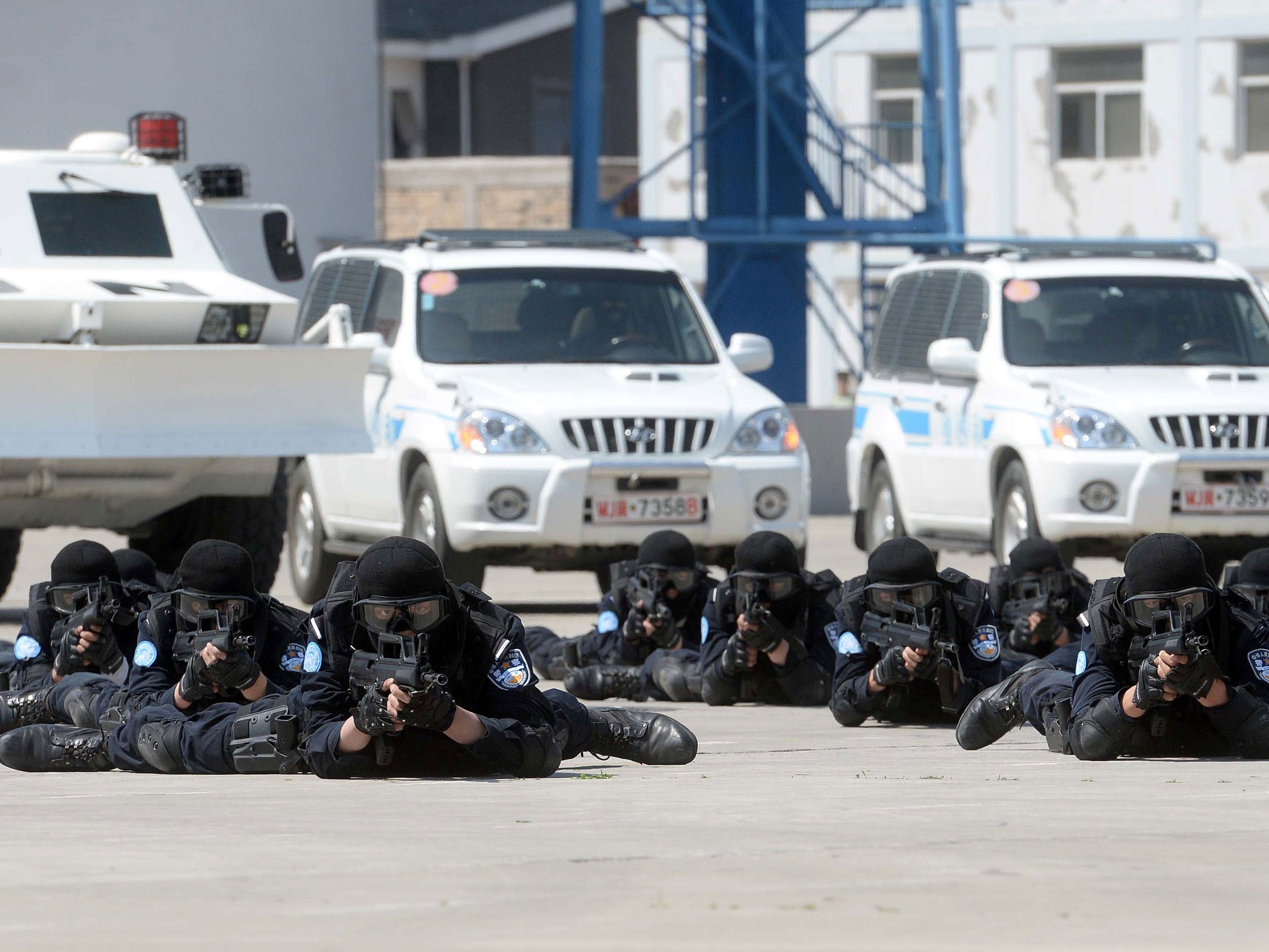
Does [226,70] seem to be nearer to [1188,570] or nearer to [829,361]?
[829,361]

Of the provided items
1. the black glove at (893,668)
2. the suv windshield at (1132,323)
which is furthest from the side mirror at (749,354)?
the black glove at (893,668)

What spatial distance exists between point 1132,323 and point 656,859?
384 inches

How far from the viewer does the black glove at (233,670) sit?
7605 millimetres

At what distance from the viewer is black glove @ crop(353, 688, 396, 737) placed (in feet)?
22.6

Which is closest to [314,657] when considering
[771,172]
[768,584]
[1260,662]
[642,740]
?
[642,740]

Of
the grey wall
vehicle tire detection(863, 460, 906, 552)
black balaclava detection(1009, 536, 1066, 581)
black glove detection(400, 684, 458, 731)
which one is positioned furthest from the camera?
the grey wall

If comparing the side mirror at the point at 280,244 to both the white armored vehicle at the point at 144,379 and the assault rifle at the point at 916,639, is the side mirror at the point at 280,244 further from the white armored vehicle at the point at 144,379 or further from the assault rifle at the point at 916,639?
the assault rifle at the point at 916,639

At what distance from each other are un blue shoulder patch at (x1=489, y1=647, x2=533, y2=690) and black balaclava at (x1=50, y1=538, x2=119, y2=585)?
2237mm

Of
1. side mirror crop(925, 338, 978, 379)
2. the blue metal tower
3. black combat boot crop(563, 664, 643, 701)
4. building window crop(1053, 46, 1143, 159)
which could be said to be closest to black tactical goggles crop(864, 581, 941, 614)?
black combat boot crop(563, 664, 643, 701)

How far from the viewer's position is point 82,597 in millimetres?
9000

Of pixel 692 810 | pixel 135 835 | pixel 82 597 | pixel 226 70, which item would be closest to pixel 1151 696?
pixel 692 810

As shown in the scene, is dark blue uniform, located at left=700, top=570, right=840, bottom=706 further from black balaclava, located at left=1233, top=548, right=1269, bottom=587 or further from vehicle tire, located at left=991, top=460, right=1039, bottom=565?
vehicle tire, located at left=991, top=460, right=1039, bottom=565

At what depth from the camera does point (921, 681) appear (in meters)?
9.16

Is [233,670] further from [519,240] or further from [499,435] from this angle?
[519,240]
